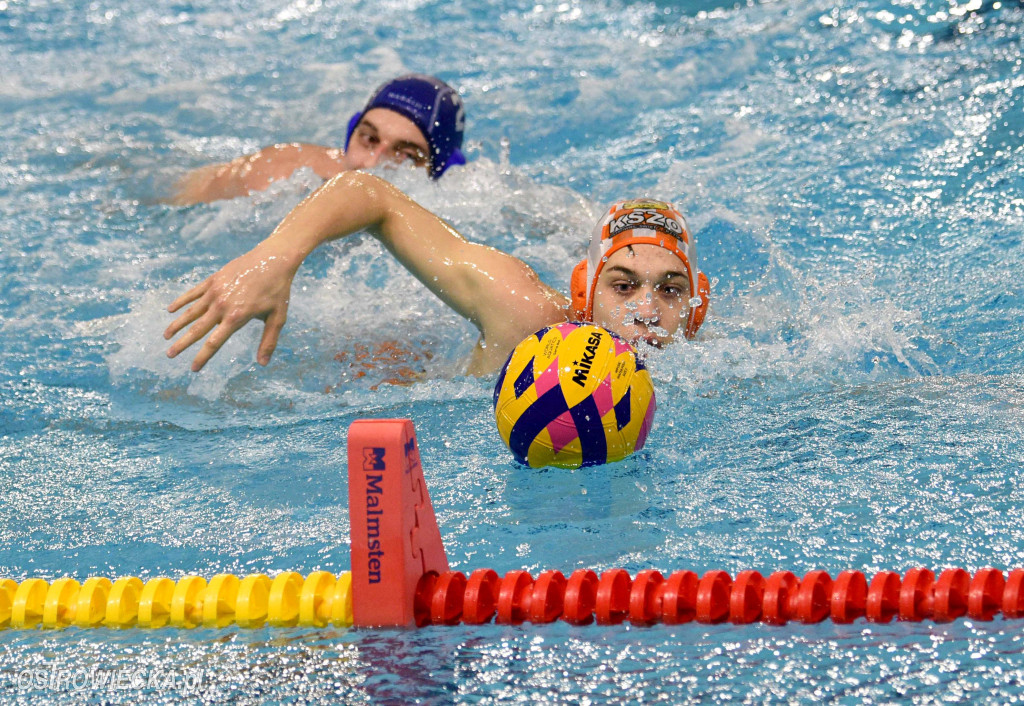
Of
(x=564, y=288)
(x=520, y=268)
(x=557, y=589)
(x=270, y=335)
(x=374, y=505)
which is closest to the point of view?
(x=374, y=505)

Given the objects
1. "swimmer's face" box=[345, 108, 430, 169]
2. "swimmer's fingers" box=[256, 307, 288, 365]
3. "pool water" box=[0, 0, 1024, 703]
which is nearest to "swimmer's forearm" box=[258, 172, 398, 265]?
"swimmer's fingers" box=[256, 307, 288, 365]

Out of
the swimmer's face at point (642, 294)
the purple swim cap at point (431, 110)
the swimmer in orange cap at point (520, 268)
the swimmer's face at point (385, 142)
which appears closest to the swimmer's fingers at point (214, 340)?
the swimmer in orange cap at point (520, 268)

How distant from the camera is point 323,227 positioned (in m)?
2.85

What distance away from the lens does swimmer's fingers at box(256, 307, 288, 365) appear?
2.53m

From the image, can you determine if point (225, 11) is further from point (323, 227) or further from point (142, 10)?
point (323, 227)

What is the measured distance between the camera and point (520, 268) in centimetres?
318

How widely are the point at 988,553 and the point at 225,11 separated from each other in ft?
22.3

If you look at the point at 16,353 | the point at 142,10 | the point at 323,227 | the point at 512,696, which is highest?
the point at 142,10

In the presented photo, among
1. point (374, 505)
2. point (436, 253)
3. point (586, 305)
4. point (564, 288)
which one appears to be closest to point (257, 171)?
point (564, 288)

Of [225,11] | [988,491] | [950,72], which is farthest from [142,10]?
[988,491]

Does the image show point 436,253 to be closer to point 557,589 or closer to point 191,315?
point 191,315

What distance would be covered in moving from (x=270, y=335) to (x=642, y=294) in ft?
3.27

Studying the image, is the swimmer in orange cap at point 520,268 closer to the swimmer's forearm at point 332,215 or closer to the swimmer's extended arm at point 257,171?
the swimmer's forearm at point 332,215

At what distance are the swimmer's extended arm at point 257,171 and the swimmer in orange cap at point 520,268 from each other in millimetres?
1699
